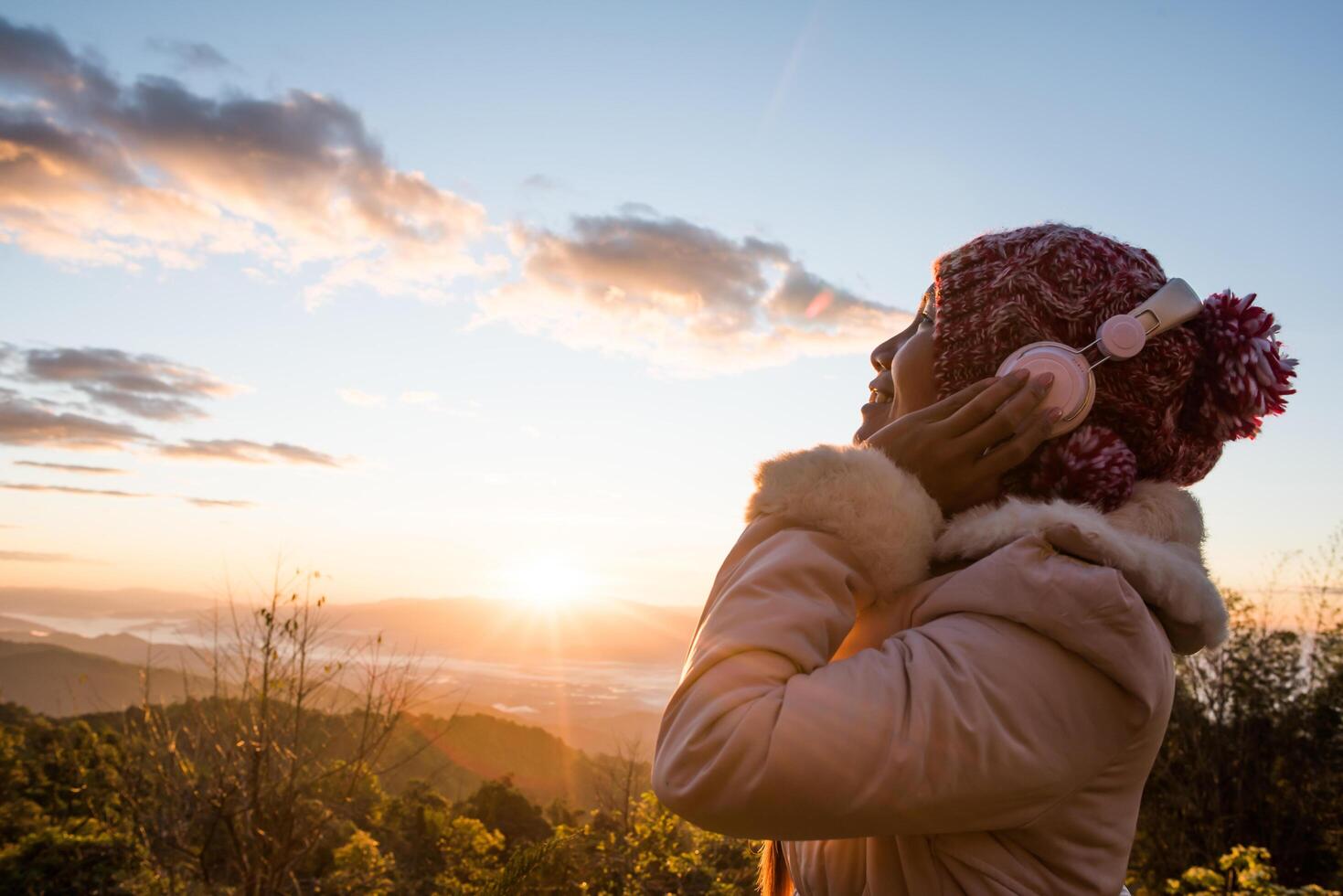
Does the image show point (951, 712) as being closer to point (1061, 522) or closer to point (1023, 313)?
point (1061, 522)

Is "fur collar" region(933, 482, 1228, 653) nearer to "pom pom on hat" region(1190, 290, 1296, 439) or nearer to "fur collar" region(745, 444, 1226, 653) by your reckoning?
"fur collar" region(745, 444, 1226, 653)

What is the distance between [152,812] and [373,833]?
11.5 feet

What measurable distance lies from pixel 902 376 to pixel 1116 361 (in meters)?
0.35

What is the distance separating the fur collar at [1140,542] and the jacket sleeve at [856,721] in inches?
5.4

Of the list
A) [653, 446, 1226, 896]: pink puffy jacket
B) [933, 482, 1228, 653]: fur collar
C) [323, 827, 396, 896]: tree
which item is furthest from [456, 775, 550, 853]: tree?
[933, 482, 1228, 653]: fur collar

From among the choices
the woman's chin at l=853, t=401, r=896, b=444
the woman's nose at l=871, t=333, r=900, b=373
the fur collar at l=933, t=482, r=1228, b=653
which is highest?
the woman's nose at l=871, t=333, r=900, b=373

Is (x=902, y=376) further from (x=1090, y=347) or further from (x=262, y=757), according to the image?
(x=262, y=757)

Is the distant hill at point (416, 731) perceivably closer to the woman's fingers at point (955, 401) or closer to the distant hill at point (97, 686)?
the distant hill at point (97, 686)

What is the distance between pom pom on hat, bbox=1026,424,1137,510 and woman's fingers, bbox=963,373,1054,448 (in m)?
0.11

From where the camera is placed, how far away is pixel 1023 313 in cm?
142

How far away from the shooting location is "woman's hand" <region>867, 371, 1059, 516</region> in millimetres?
1290

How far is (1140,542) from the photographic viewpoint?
1.20 metres

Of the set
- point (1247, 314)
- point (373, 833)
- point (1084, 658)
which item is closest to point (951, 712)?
point (1084, 658)

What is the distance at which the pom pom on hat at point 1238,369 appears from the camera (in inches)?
55.8
